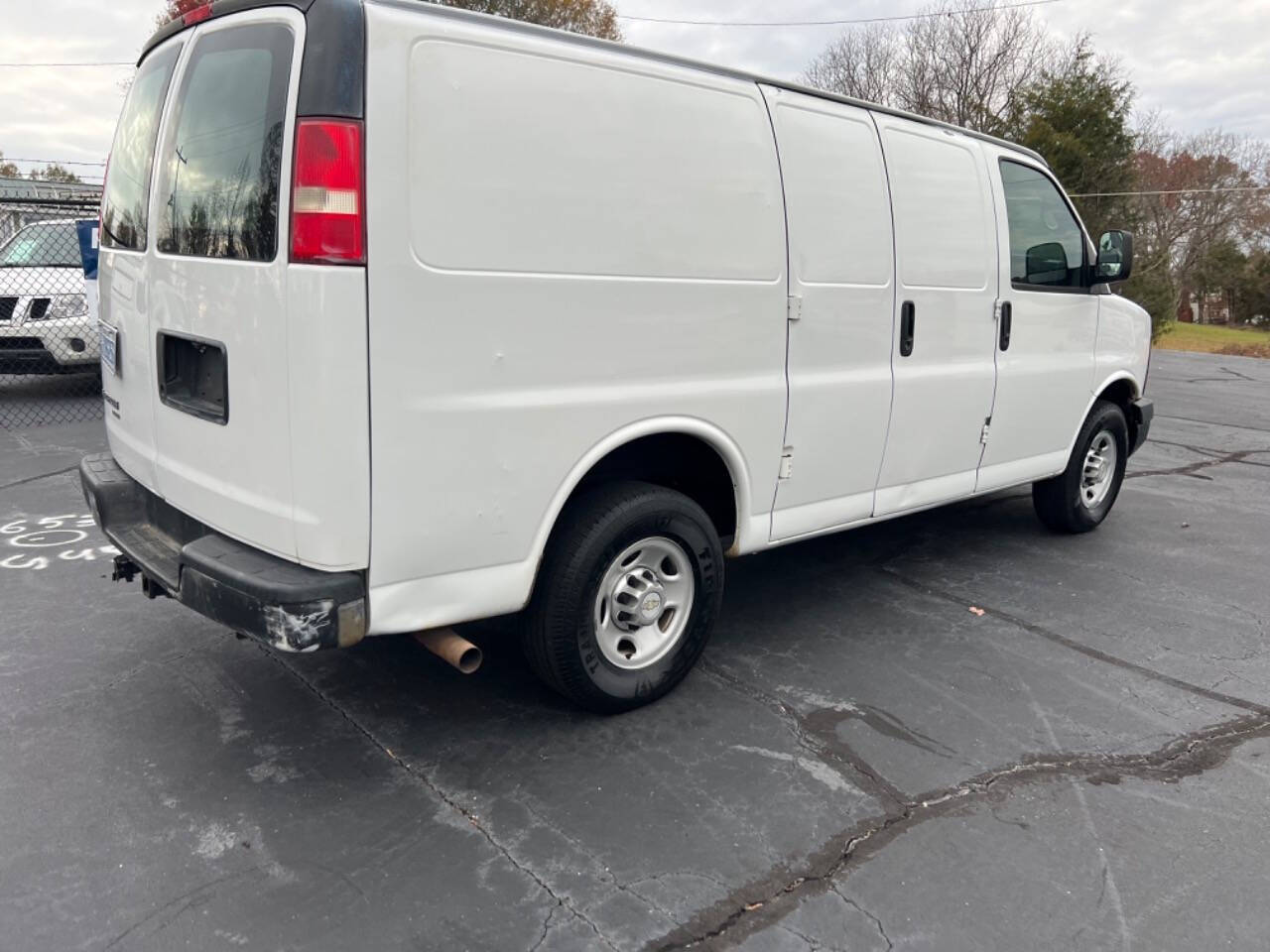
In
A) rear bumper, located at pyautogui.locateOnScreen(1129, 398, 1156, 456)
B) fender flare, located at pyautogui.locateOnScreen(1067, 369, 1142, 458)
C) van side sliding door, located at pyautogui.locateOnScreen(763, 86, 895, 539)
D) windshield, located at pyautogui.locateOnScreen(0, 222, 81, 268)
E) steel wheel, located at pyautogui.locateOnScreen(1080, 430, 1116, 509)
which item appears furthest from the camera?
windshield, located at pyautogui.locateOnScreen(0, 222, 81, 268)

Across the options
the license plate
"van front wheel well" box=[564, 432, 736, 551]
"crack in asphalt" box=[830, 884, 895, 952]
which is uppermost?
the license plate

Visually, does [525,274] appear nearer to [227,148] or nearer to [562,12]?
[227,148]

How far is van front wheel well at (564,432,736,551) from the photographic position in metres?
3.41

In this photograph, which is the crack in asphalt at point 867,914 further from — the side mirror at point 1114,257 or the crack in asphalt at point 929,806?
the side mirror at point 1114,257

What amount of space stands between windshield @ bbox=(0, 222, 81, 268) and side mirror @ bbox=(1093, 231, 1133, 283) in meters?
9.32

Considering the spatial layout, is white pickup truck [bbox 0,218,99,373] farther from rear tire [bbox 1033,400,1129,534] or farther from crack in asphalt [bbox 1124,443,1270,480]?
crack in asphalt [bbox 1124,443,1270,480]

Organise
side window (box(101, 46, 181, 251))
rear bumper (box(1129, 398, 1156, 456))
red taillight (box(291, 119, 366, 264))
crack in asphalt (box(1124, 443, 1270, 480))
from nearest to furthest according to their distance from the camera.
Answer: red taillight (box(291, 119, 366, 264)) < side window (box(101, 46, 181, 251)) < rear bumper (box(1129, 398, 1156, 456)) < crack in asphalt (box(1124, 443, 1270, 480))

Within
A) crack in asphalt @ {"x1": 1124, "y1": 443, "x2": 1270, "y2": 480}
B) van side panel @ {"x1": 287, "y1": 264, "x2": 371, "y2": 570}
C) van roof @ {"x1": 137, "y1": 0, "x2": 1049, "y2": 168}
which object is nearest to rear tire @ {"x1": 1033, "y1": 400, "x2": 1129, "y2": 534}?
crack in asphalt @ {"x1": 1124, "y1": 443, "x2": 1270, "y2": 480}

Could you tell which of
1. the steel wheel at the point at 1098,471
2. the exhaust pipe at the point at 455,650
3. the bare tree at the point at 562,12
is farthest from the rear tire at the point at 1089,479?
the bare tree at the point at 562,12

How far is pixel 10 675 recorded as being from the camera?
11.9 ft

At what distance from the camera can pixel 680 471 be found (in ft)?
12.3

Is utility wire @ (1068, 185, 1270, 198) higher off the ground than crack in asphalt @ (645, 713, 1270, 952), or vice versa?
utility wire @ (1068, 185, 1270, 198)

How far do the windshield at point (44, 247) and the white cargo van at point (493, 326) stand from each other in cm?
726

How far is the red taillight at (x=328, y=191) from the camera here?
246cm
